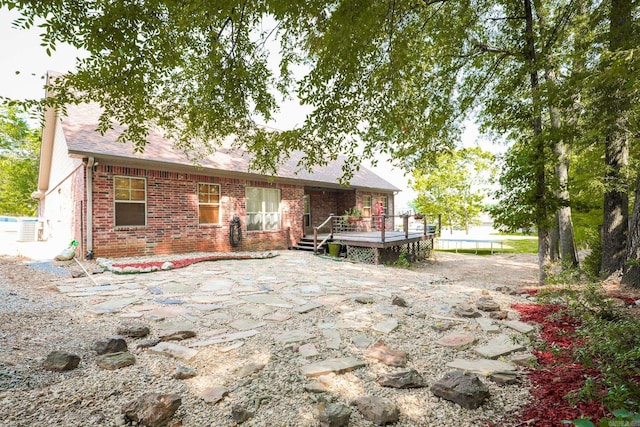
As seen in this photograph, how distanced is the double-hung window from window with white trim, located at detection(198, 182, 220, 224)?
1.30 m

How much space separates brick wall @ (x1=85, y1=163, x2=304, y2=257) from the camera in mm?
8898

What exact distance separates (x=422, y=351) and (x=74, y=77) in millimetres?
4373

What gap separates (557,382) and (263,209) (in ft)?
37.3

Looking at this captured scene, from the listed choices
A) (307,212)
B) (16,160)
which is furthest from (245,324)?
(16,160)

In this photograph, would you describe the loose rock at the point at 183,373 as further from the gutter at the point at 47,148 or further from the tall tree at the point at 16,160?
the tall tree at the point at 16,160

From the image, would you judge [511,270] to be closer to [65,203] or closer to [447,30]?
[447,30]

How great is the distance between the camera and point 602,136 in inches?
256

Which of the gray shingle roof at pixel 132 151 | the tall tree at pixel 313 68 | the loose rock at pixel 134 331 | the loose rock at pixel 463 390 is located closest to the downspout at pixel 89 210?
the gray shingle roof at pixel 132 151

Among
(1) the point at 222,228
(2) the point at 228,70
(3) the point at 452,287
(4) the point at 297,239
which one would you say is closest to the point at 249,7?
(2) the point at 228,70

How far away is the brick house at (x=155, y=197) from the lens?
8773 mm

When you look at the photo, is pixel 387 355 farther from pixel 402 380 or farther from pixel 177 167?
pixel 177 167

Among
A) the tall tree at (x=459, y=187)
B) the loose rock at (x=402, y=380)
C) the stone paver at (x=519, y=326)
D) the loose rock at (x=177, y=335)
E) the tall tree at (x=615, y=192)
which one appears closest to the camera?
the loose rock at (x=402, y=380)

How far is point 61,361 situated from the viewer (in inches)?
106

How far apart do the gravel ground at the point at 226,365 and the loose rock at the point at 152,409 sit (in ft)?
0.23
